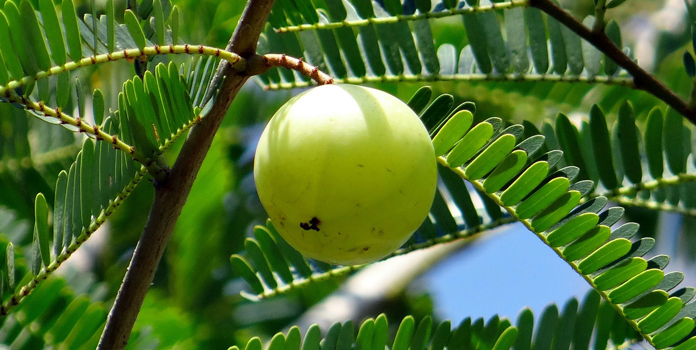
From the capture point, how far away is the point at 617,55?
3.80 feet

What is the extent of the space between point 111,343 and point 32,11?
0.42 m

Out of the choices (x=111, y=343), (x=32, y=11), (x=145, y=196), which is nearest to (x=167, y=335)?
(x=145, y=196)

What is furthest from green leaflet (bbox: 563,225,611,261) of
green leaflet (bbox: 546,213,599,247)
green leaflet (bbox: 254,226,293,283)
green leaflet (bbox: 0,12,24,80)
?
green leaflet (bbox: 0,12,24,80)

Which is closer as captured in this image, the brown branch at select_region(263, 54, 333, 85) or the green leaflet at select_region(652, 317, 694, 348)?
the brown branch at select_region(263, 54, 333, 85)

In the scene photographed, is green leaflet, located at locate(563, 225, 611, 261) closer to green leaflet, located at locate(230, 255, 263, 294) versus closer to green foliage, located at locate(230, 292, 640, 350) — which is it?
green foliage, located at locate(230, 292, 640, 350)

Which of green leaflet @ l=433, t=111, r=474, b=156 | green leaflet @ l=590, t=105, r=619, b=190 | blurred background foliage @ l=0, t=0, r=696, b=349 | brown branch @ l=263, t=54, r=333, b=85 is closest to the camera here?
brown branch @ l=263, t=54, r=333, b=85

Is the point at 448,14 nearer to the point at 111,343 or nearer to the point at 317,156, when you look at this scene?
the point at 317,156

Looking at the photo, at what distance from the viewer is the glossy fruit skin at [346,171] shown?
2.62 ft

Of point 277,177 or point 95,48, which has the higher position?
point 95,48

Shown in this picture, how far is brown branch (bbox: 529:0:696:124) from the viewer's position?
3.78ft

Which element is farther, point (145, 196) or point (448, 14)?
point (145, 196)

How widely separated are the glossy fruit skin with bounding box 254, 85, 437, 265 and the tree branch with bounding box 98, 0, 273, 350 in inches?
3.6

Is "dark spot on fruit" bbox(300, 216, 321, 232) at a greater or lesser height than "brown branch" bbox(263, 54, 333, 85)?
lesser

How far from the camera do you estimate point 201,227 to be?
1977 mm
